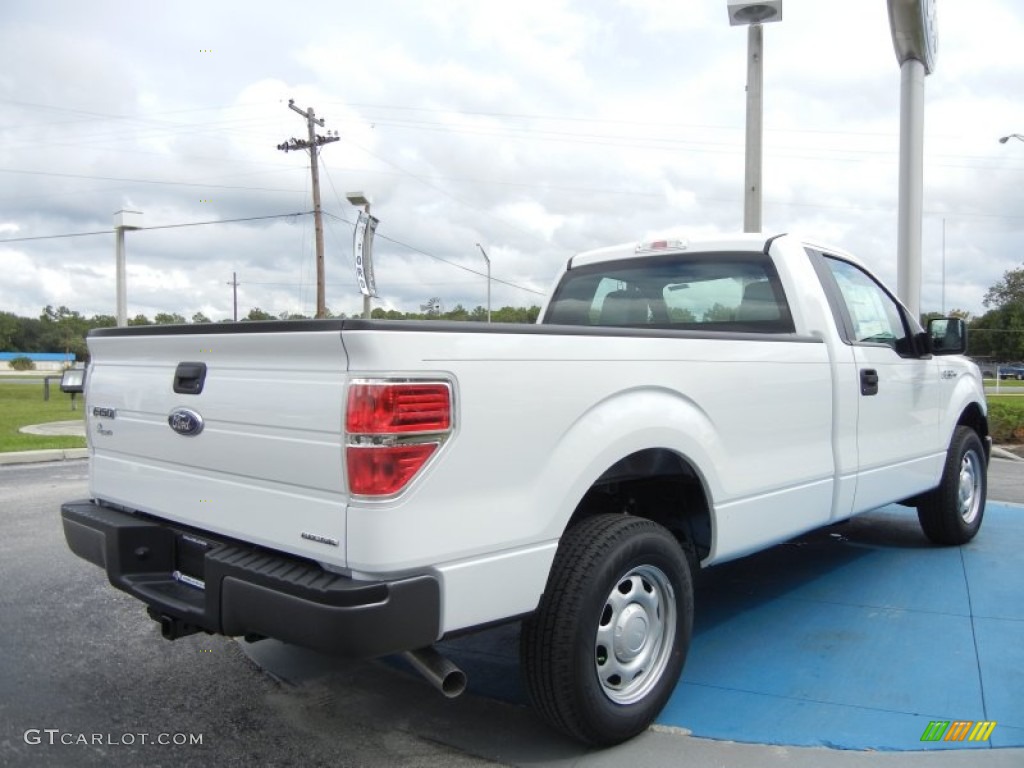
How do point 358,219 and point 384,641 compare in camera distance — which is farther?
point 358,219

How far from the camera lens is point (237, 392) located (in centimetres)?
276

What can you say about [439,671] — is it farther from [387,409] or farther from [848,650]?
[848,650]

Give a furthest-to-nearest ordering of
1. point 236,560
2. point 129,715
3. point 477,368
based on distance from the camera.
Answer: point 129,715 → point 236,560 → point 477,368

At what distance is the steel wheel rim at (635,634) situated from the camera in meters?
3.00

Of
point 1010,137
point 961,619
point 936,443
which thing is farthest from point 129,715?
point 1010,137

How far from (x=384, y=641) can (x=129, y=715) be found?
1.70 m

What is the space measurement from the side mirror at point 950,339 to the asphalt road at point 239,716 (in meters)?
2.87

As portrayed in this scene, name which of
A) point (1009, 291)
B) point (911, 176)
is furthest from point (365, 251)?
point (1009, 291)

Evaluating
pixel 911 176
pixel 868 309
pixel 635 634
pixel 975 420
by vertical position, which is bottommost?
pixel 635 634

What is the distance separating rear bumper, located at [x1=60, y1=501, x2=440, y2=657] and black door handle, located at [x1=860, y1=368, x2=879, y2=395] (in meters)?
2.92

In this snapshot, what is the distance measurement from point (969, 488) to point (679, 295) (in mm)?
2956

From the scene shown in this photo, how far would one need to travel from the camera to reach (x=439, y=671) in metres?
2.62

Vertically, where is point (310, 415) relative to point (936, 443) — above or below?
above

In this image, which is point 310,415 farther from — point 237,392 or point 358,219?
point 358,219
